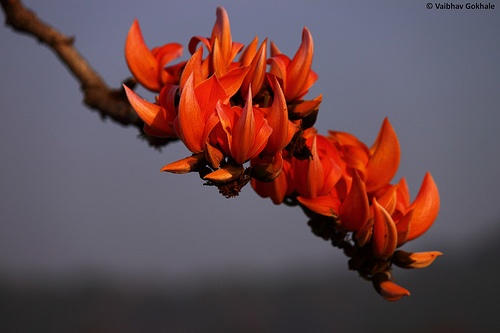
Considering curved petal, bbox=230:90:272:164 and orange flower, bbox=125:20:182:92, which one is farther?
orange flower, bbox=125:20:182:92

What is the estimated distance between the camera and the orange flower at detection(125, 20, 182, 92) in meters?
0.44

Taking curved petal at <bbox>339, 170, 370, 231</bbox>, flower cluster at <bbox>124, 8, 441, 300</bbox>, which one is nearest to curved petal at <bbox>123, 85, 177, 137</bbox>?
flower cluster at <bbox>124, 8, 441, 300</bbox>

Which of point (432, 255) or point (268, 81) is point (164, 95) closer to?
point (268, 81)

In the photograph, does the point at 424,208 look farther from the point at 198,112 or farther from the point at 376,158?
the point at 198,112

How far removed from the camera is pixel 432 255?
43 cm

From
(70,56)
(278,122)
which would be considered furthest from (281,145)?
(70,56)

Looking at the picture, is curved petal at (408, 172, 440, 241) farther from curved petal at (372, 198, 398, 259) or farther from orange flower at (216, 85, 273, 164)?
orange flower at (216, 85, 273, 164)

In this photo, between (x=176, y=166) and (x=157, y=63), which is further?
(x=157, y=63)

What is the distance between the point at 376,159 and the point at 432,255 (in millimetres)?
64

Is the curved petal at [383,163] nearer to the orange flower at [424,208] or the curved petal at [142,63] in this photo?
the orange flower at [424,208]

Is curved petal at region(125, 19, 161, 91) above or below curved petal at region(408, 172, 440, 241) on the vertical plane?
above

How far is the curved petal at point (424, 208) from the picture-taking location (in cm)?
42

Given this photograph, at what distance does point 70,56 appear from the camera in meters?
0.55

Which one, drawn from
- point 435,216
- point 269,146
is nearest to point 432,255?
point 435,216
